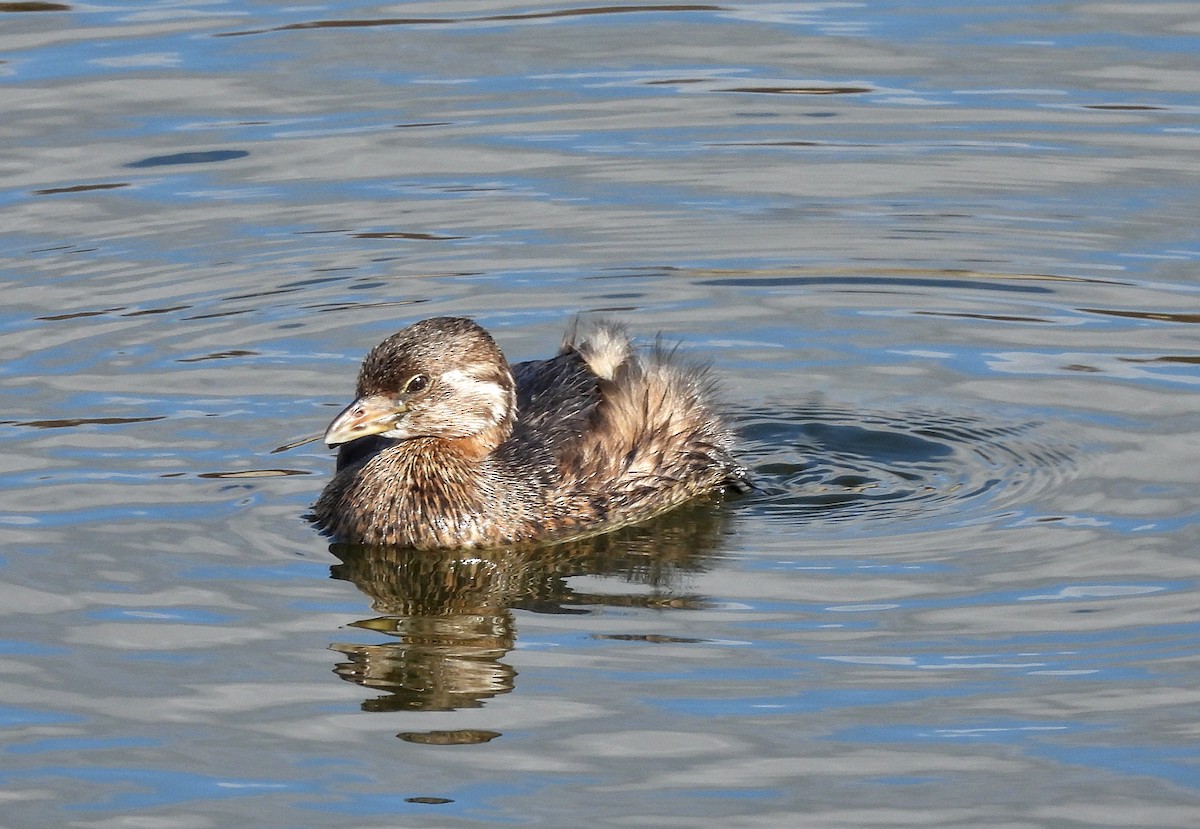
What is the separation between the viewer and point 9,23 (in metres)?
17.0

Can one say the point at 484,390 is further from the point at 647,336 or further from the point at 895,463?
the point at 647,336

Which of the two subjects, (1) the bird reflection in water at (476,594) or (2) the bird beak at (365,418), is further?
(2) the bird beak at (365,418)

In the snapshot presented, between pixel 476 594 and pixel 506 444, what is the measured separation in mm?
1129

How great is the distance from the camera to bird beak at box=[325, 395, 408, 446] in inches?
361

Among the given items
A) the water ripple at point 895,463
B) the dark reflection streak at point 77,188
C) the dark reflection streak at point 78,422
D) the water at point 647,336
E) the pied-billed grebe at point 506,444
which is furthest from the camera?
the dark reflection streak at point 77,188

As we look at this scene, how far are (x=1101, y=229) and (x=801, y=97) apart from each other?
2992mm

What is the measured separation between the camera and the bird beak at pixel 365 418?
30.1ft

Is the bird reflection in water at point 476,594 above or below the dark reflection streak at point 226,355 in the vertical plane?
below

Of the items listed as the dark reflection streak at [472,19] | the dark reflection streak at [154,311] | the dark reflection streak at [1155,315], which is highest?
the dark reflection streak at [472,19]

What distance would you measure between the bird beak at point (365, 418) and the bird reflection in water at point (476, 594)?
1.65 ft

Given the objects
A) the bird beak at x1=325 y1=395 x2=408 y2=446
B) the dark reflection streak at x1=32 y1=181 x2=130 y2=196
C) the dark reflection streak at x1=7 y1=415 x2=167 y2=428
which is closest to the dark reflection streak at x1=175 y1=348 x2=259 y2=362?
the dark reflection streak at x1=7 y1=415 x2=167 y2=428

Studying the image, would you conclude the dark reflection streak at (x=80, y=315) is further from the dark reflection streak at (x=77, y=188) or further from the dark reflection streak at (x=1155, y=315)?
the dark reflection streak at (x=1155, y=315)

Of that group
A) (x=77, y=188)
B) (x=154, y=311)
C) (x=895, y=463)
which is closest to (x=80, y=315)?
(x=154, y=311)

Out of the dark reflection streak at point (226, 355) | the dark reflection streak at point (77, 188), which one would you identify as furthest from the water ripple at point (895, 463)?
the dark reflection streak at point (77, 188)
